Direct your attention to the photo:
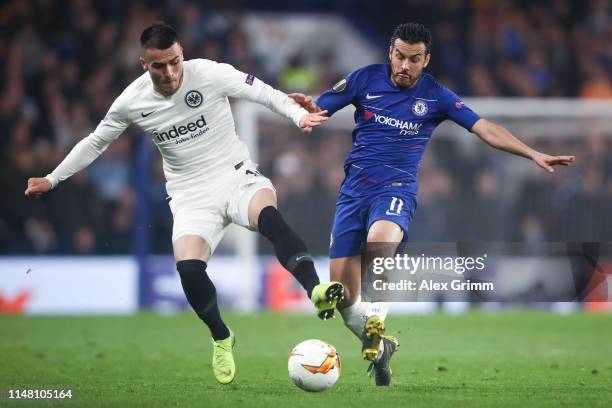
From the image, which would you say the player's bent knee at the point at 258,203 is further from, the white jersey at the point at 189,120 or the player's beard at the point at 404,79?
the player's beard at the point at 404,79

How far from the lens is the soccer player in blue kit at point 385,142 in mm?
8781

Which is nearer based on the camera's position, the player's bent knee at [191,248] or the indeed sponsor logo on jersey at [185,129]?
the player's bent knee at [191,248]

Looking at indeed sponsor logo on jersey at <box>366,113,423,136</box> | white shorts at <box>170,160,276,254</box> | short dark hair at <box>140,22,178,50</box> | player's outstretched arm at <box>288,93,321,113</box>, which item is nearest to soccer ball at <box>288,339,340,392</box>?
white shorts at <box>170,160,276,254</box>

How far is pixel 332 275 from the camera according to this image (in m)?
9.12

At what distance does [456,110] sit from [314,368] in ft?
7.41

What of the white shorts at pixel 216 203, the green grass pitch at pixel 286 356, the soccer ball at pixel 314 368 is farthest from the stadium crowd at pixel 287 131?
the soccer ball at pixel 314 368

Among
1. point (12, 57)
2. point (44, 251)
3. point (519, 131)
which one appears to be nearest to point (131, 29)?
point (12, 57)

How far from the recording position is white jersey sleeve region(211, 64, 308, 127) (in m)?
8.38

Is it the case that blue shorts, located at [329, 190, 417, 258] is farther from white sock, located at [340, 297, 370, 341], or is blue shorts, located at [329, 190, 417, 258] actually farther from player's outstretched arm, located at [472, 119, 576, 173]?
player's outstretched arm, located at [472, 119, 576, 173]

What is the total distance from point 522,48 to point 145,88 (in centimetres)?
1392

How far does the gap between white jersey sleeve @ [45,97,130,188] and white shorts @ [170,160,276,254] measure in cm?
71

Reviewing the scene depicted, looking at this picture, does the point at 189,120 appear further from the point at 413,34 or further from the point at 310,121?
the point at 413,34

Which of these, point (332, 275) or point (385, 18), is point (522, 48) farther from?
point (332, 275)

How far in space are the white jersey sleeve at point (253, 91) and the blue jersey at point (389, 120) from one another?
62 cm
